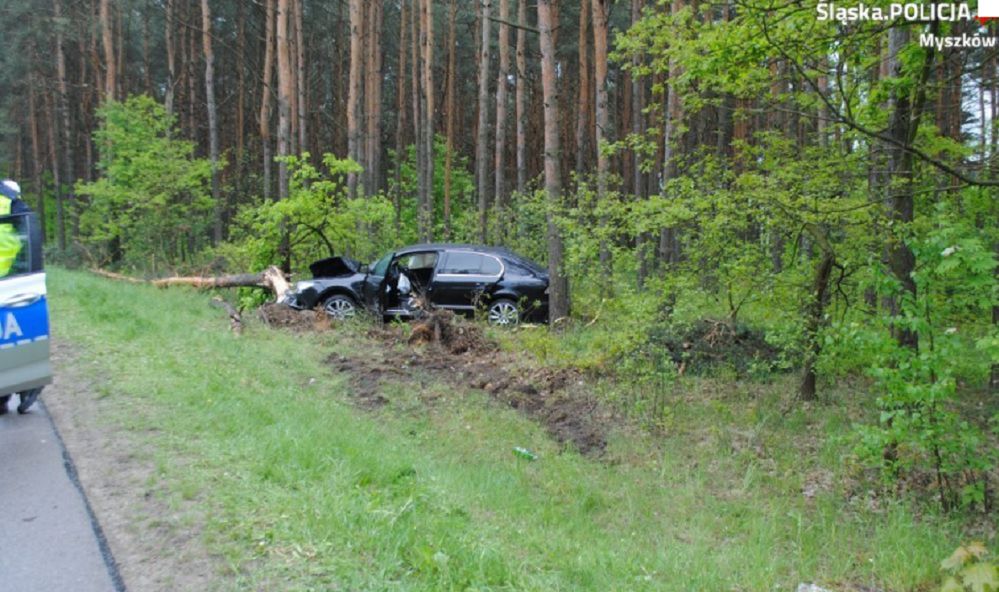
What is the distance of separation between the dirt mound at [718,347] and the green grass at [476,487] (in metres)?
0.43

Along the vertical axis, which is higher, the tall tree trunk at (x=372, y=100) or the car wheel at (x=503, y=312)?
the tall tree trunk at (x=372, y=100)

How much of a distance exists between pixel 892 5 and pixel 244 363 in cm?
827

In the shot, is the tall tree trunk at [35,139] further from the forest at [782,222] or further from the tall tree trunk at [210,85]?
the forest at [782,222]

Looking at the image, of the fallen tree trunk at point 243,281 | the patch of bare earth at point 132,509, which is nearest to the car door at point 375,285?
the fallen tree trunk at point 243,281

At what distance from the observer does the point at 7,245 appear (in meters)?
5.98

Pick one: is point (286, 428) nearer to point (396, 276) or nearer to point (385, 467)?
point (385, 467)

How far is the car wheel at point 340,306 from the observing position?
14483mm

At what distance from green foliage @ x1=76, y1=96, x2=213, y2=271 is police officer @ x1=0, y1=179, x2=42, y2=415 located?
55.7 ft

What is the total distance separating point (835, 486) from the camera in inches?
281

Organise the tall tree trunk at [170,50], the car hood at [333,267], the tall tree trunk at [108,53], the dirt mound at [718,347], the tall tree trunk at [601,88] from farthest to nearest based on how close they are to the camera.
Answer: the tall tree trunk at [170,50] < the tall tree trunk at [108,53] < the car hood at [333,267] < the tall tree trunk at [601,88] < the dirt mound at [718,347]

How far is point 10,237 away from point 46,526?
2.82m

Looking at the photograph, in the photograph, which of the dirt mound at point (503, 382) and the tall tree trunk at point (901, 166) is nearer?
the tall tree trunk at point (901, 166)

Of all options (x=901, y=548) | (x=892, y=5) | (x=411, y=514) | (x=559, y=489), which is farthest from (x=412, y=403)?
(x=892, y=5)

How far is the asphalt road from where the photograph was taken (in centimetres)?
374
